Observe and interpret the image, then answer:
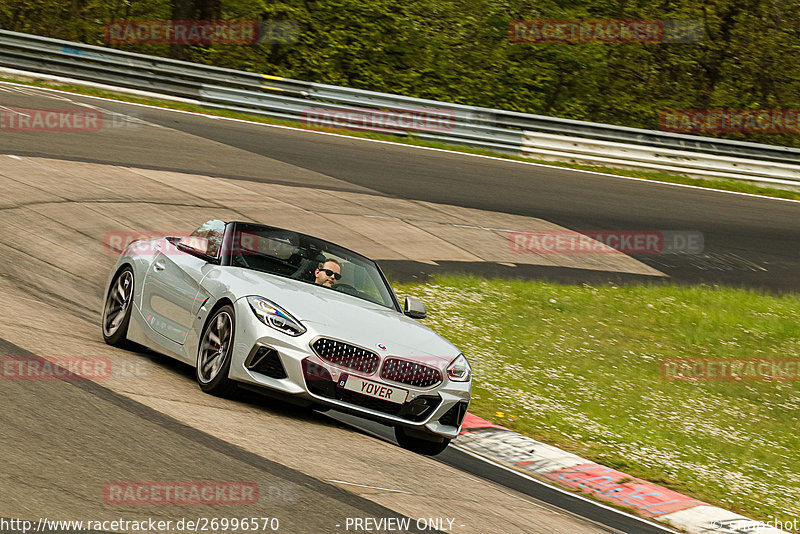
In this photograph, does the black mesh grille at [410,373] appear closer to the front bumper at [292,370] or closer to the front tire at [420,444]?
the front bumper at [292,370]

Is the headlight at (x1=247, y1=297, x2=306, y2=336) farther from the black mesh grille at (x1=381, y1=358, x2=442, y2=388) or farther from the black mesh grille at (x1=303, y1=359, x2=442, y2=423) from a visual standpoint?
the black mesh grille at (x1=381, y1=358, x2=442, y2=388)

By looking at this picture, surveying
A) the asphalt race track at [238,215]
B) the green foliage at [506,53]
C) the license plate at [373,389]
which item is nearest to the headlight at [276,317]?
the license plate at [373,389]

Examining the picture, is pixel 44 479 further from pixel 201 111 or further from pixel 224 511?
pixel 201 111

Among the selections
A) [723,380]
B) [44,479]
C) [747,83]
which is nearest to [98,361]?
[44,479]

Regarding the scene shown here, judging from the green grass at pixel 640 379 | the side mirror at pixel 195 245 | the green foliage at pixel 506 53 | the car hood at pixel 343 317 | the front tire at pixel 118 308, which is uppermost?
the green foliage at pixel 506 53

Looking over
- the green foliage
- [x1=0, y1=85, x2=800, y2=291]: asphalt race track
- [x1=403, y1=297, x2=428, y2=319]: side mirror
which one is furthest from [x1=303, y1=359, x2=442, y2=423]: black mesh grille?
the green foliage

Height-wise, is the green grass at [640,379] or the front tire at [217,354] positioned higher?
the front tire at [217,354]

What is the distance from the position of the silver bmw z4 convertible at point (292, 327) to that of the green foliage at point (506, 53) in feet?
70.5

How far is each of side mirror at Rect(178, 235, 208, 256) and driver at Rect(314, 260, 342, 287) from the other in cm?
94

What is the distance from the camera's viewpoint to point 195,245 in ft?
27.5

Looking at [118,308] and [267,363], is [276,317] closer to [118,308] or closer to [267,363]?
[267,363]

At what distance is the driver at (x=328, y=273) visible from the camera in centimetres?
830

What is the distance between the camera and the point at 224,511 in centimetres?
495

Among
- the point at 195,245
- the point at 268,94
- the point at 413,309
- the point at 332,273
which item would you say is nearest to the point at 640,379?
the point at 413,309
